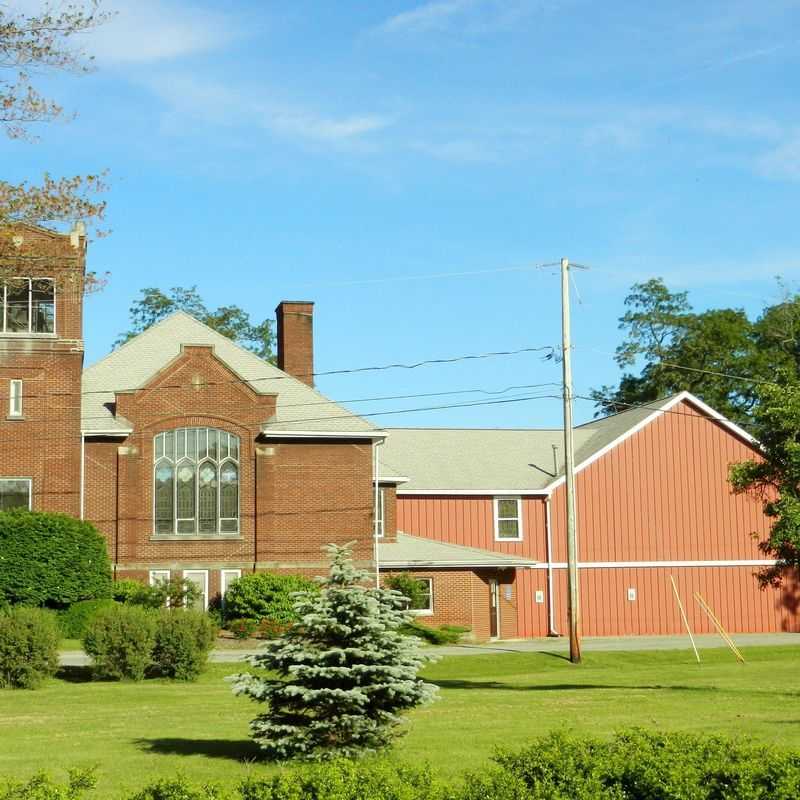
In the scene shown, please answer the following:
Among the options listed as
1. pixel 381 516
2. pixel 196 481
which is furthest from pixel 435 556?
pixel 196 481

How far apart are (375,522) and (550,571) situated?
830 cm

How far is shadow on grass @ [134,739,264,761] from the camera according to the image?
15.2 meters

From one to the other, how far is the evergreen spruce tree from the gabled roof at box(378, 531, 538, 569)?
2855 centimetres

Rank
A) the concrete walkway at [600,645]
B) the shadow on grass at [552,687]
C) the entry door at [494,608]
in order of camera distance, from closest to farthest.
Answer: the shadow on grass at [552,687] < the concrete walkway at [600,645] < the entry door at [494,608]

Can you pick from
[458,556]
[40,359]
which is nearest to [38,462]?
[40,359]

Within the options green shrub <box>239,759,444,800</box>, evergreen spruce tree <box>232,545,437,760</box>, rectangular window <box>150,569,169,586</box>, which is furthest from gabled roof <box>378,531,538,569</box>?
green shrub <box>239,759,444,800</box>

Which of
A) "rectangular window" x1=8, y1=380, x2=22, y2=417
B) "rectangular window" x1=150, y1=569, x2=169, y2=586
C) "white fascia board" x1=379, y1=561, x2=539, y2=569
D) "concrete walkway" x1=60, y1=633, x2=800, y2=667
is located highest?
"rectangular window" x1=8, y1=380, x2=22, y2=417

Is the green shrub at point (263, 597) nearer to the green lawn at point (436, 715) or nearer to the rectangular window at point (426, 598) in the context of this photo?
the rectangular window at point (426, 598)

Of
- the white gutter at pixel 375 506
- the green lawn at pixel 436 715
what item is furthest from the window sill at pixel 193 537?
the green lawn at pixel 436 715

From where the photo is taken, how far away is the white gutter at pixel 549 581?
46344mm

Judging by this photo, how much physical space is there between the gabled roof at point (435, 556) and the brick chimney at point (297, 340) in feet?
25.0

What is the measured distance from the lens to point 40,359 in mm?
40188

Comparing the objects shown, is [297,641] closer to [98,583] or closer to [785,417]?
[785,417]

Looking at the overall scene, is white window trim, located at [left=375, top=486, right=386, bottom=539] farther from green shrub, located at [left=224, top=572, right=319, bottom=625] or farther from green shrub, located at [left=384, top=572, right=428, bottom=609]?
green shrub, located at [left=224, top=572, right=319, bottom=625]
